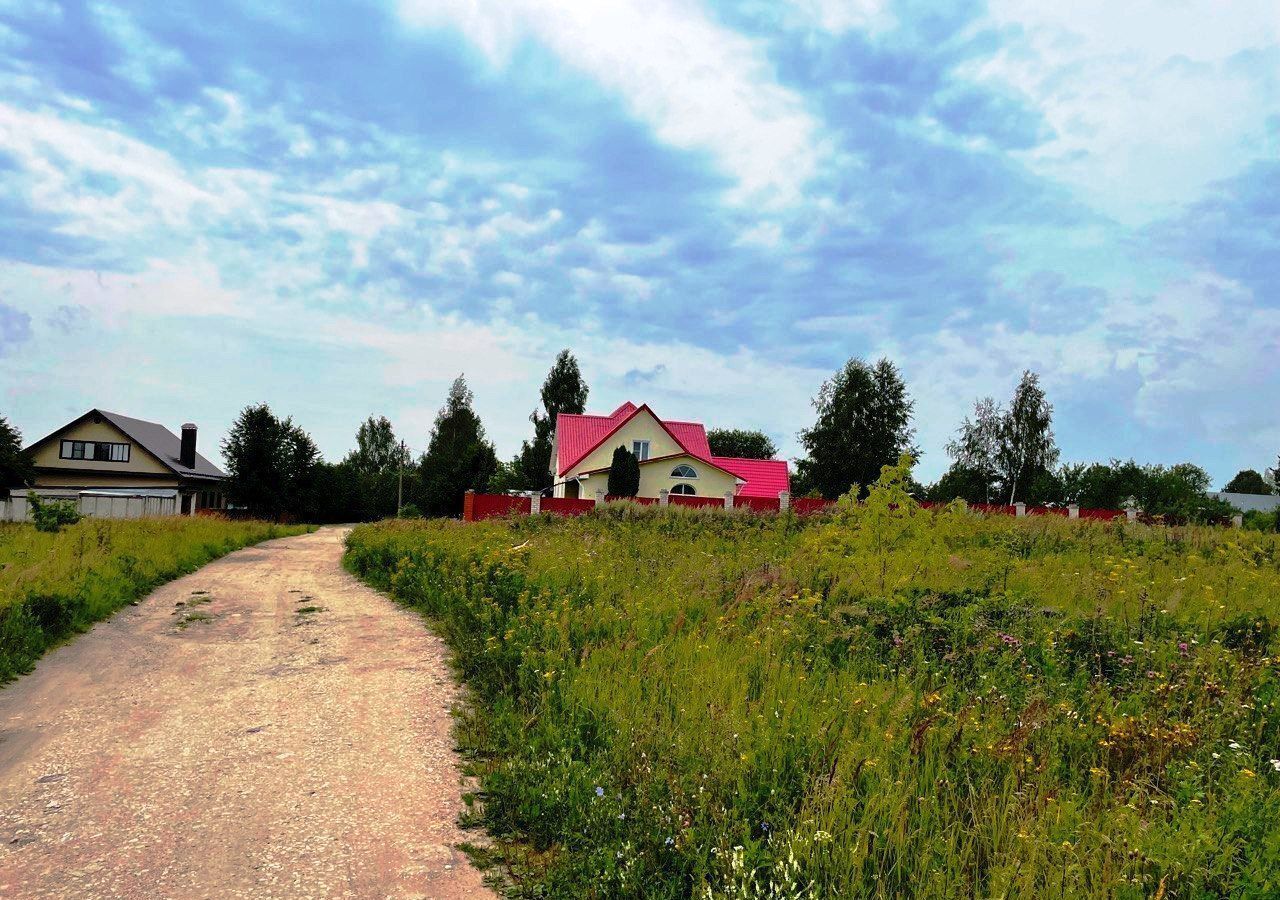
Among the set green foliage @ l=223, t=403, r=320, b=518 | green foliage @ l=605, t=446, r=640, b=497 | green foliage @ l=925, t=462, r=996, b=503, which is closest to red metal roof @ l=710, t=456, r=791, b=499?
green foliage @ l=605, t=446, r=640, b=497

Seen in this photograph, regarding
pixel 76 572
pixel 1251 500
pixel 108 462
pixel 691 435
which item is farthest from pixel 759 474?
pixel 1251 500

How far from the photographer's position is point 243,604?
1105 centimetres

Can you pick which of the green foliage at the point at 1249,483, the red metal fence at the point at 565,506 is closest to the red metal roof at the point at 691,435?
the red metal fence at the point at 565,506

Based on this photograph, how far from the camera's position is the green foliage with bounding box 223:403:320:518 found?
135 feet

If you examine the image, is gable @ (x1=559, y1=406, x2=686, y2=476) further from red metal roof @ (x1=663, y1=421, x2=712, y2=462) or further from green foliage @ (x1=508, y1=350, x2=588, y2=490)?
green foliage @ (x1=508, y1=350, x2=588, y2=490)

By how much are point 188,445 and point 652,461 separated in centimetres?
3400

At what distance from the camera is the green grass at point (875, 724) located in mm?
3176

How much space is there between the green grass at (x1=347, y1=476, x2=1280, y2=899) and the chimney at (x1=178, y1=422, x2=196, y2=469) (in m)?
49.9

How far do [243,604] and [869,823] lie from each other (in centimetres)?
1022

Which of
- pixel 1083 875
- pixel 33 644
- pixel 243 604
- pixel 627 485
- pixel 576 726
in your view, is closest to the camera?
pixel 1083 875

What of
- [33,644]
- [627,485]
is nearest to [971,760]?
[33,644]

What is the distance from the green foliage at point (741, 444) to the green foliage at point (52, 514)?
6028 centimetres

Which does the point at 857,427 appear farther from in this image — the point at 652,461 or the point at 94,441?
the point at 94,441

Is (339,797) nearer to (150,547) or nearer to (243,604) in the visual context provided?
Result: (243,604)
